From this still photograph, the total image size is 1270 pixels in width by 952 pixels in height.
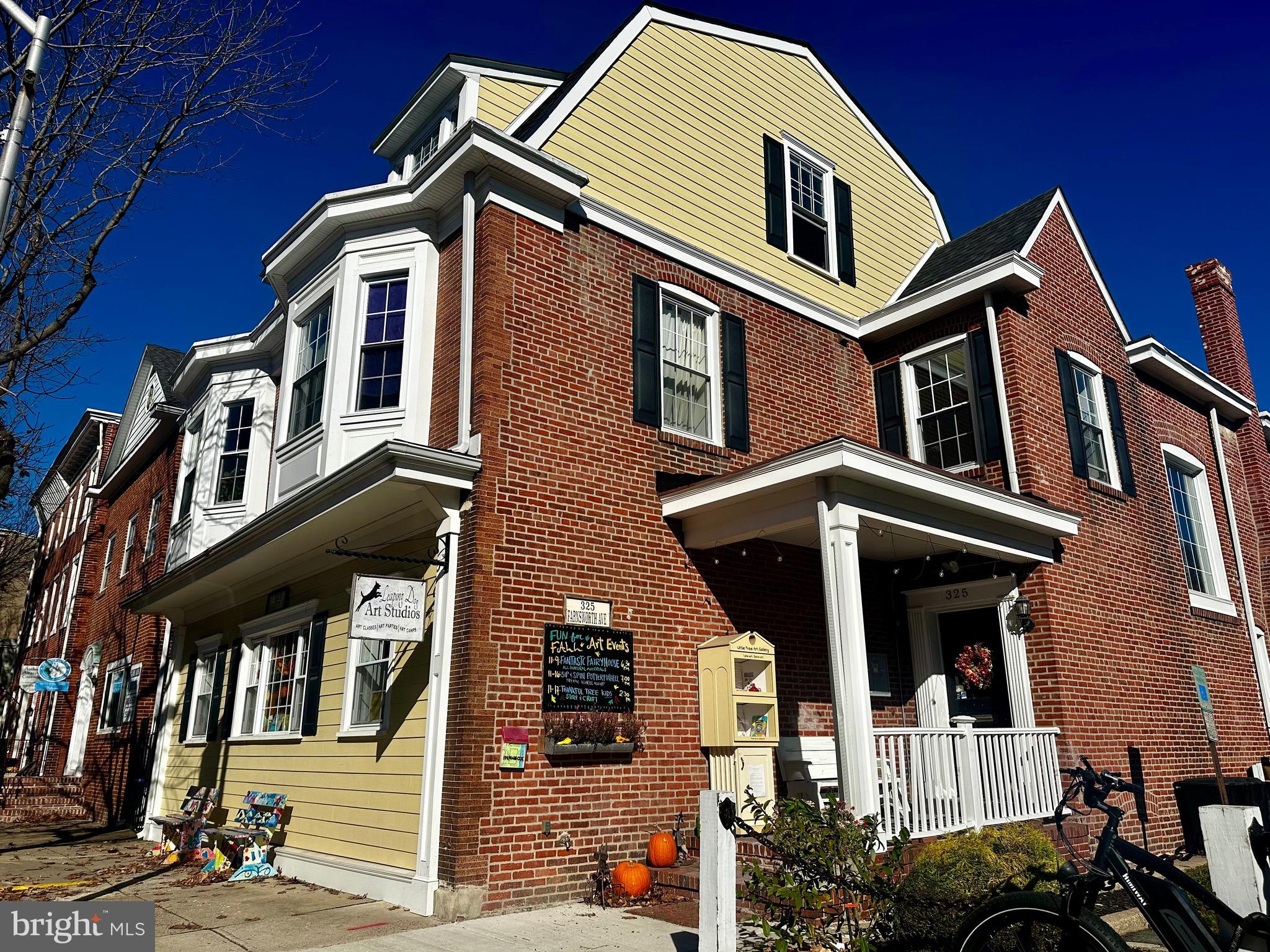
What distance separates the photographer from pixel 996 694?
1094 cm

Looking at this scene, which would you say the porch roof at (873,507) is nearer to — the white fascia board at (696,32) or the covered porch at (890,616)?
the covered porch at (890,616)

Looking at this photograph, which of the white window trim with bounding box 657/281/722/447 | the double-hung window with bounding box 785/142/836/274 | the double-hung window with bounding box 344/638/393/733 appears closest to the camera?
the double-hung window with bounding box 344/638/393/733

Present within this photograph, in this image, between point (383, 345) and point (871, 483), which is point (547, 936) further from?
point (383, 345)

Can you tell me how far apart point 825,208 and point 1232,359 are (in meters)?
9.22

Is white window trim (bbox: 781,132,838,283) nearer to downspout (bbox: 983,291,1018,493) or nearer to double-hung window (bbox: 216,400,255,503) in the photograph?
downspout (bbox: 983,291,1018,493)

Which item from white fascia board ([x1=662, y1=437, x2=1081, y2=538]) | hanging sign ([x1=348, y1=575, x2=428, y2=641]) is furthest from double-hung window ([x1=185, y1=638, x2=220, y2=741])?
white fascia board ([x1=662, y1=437, x2=1081, y2=538])

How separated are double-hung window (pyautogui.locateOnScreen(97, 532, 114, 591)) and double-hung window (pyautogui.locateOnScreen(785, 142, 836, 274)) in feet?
57.3

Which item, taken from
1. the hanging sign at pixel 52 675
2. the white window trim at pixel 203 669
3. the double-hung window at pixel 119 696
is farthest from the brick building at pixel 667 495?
the double-hung window at pixel 119 696

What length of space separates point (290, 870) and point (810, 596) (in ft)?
22.2

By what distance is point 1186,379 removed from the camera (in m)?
14.9

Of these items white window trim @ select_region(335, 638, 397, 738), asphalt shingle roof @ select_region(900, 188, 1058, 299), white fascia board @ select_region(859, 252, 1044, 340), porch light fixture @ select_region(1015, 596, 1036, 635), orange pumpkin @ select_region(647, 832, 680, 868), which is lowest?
orange pumpkin @ select_region(647, 832, 680, 868)

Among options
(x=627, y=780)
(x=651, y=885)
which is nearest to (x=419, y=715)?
(x=627, y=780)

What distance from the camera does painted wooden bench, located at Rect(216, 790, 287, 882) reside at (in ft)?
33.6

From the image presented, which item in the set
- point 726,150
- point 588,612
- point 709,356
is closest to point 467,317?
point 588,612
